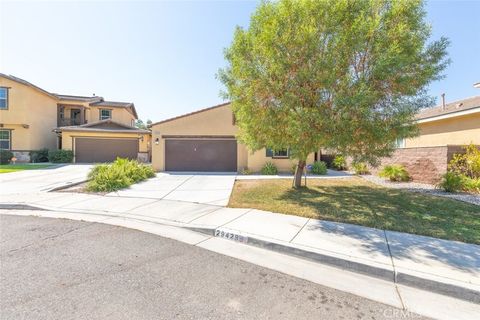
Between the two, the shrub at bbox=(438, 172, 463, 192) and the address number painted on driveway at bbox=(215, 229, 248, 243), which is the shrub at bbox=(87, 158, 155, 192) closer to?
the address number painted on driveway at bbox=(215, 229, 248, 243)

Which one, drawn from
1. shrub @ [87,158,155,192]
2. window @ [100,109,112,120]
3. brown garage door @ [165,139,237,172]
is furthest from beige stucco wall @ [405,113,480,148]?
window @ [100,109,112,120]

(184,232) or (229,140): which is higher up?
(229,140)

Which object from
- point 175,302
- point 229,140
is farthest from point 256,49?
point 229,140

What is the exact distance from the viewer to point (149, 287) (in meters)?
3.05

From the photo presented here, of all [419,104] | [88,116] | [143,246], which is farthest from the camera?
[88,116]

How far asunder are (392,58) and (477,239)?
4040 mm

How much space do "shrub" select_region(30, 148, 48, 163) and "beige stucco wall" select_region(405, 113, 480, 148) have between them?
1109 inches

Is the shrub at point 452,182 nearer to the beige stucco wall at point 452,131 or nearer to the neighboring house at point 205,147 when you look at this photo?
the beige stucco wall at point 452,131

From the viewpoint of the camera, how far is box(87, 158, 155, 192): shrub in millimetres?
9234

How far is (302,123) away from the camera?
6168mm

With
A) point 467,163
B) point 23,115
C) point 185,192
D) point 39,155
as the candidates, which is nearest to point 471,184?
point 467,163

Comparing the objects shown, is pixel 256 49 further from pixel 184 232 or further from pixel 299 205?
pixel 184 232

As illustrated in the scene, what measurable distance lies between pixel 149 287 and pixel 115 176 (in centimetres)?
809

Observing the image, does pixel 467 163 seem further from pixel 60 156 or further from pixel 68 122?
pixel 68 122
